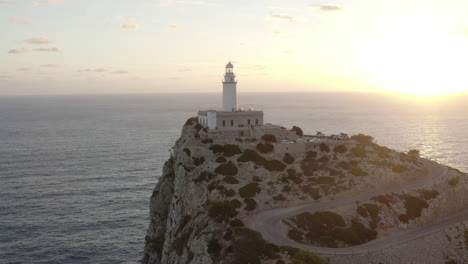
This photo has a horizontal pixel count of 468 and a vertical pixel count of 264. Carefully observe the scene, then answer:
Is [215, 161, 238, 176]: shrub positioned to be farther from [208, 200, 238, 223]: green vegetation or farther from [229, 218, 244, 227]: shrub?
[229, 218, 244, 227]: shrub

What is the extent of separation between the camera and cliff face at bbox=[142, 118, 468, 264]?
3753cm

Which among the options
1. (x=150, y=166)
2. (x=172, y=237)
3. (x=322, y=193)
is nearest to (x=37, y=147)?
(x=150, y=166)

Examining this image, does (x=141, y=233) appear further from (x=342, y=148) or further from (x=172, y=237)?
(x=342, y=148)

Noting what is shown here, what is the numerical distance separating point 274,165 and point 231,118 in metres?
20.4

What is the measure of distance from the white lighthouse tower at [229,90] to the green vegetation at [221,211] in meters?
37.9

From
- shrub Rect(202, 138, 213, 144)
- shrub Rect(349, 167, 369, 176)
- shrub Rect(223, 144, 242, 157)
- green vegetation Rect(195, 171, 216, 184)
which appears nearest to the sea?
green vegetation Rect(195, 171, 216, 184)

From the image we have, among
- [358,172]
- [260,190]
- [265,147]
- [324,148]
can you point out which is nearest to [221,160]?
[265,147]

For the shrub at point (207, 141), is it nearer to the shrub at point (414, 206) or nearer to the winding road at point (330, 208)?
the winding road at point (330, 208)

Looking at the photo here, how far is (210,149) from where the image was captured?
59.6m

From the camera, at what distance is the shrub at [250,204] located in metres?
44.4

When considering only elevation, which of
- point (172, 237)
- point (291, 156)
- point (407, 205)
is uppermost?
point (291, 156)

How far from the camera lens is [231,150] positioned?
192 ft

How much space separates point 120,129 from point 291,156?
152842mm

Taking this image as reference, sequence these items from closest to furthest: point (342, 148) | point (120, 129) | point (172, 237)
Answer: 1. point (172, 237)
2. point (342, 148)
3. point (120, 129)
